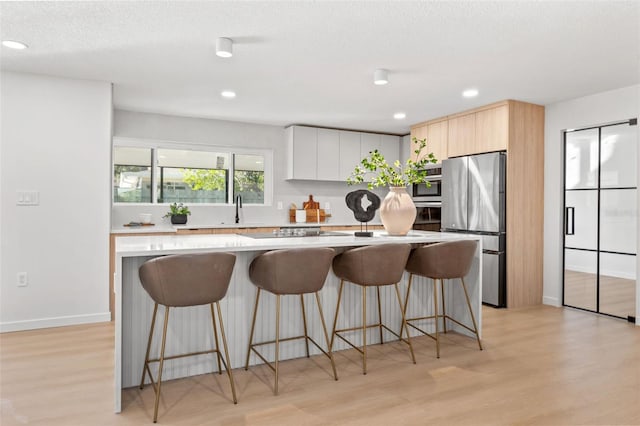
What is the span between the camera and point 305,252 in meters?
2.62

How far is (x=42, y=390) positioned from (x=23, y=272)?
177 cm

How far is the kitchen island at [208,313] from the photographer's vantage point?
8.16 ft

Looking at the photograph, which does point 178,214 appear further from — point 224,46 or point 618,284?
point 618,284

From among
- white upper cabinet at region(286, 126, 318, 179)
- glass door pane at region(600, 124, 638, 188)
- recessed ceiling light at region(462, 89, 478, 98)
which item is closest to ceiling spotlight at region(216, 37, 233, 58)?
recessed ceiling light at region(462, 89, 478, 98)

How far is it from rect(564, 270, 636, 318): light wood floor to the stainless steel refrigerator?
2.51ft

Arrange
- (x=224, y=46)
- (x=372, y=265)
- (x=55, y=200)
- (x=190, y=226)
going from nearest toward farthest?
(x=372, y=265), (x=224, y=46), (x=55, y=200), (x=190, y=226)

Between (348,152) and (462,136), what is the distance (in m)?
1.78

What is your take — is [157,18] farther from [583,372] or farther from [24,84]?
[583,372]

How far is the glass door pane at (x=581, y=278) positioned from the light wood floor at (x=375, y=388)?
3.43 ft

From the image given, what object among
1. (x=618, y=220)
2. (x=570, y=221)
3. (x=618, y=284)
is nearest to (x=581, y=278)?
(x=618, y=284)

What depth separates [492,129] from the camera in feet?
16.2

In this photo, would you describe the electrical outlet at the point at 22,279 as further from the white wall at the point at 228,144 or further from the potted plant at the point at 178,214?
the potted plant at the point at 178,214

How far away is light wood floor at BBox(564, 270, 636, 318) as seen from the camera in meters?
4.28

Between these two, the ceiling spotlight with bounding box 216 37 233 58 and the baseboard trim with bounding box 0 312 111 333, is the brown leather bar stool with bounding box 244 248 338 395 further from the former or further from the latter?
the baseboard trim with bounding box 0 312 111 333
